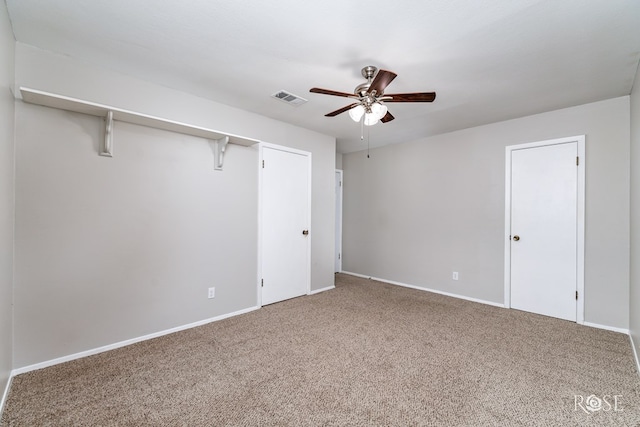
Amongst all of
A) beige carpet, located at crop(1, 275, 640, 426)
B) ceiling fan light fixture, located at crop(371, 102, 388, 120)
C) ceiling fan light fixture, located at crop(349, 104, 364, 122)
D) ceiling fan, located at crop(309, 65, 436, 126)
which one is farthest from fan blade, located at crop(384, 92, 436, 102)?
beige carpet, located at crop(1, 275, 640, 426)

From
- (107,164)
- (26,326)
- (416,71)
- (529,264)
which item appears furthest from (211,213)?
(529,264)

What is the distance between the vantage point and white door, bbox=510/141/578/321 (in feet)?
10.7

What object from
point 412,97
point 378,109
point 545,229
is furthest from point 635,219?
point 378,109

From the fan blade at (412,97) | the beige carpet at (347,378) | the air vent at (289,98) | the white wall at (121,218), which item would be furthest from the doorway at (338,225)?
the fan blade at (412,97)

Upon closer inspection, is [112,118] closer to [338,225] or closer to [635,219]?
[338,225]

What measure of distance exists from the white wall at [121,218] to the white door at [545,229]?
11.0ft

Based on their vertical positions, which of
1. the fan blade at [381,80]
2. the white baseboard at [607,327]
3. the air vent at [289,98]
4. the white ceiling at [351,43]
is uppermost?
the white ceiling at [351,43]

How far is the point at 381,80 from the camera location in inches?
77.4

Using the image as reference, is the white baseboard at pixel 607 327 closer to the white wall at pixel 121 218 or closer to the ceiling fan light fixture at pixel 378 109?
the ceiling fan light fixture at pixel 378 109

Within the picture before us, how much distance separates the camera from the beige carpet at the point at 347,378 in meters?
1.70

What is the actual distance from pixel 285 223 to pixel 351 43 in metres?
2.43

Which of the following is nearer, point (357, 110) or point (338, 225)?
point (357, 110)

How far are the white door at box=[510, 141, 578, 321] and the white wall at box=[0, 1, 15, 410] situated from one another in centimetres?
485

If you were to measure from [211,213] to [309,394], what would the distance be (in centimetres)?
209
